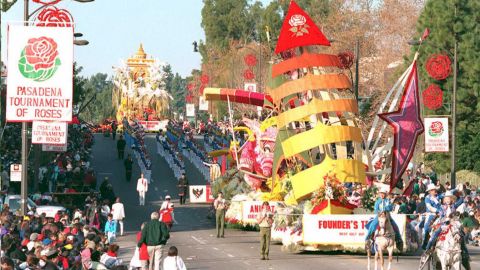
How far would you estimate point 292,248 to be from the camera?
34.8 m

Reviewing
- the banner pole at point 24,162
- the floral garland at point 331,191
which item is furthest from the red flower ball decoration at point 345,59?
the banner pole at point 24,162

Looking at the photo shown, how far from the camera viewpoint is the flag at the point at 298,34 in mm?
38125

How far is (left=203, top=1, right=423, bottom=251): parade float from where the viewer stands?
1347 inches

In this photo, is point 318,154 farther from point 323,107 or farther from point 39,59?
point 39,59

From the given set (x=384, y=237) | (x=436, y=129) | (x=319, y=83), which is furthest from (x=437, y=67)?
(x=384, y=237)

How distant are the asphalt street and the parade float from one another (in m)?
0.75

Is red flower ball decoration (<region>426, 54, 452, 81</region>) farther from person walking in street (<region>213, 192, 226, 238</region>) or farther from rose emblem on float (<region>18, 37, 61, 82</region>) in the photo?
rose emblem on float (<region>18, 37, 61, 82</region>)

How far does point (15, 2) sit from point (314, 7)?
91132 millimetres

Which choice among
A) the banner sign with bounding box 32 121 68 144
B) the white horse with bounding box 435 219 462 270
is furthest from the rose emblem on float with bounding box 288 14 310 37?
the white horse with bounding box 435 219 462 270

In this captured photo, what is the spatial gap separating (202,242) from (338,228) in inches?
254

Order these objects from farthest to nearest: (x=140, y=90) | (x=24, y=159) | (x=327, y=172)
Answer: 1. (x=140, y=90)
2. (x=327, y=172)
3. (x=24, y=159)

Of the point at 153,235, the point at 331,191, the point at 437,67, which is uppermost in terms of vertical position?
the point at 437,67

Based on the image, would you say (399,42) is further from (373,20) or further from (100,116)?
(100,116)

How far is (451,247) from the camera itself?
2672cm
